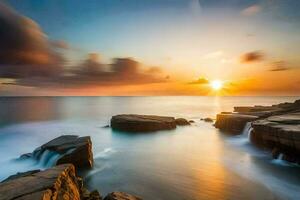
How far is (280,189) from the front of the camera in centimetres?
1222

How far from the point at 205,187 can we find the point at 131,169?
5608 mm

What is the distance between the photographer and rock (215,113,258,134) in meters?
29.2

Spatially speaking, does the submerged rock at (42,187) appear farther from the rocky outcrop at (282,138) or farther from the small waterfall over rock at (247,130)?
the small waterfall over rock at (247,130)

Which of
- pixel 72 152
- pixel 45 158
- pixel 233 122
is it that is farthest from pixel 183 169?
pixel 233 122

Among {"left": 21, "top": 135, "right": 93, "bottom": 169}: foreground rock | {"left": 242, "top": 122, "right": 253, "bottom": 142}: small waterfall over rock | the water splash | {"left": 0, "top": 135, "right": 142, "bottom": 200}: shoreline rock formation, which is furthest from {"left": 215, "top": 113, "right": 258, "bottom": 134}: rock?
{"left": 0, "top": 135, "right": 142, "bottom": 200}: shoreline rock formation

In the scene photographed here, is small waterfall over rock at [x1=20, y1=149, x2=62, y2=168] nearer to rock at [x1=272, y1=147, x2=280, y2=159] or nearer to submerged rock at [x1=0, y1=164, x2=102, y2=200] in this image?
submerged rock at [x1=0, y1=164, x2=102, y2=200]

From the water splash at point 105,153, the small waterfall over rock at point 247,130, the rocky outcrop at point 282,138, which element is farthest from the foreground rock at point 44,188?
the small waterfall over rock at point 247,130

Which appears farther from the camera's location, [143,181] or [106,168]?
[106,168]

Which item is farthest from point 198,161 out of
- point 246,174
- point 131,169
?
point 131,169

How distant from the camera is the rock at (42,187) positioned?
6.00 metres

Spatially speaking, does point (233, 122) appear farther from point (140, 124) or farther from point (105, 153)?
point (105, 153)

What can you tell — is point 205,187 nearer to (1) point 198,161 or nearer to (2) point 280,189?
(2) point 280,189

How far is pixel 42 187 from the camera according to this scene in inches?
255

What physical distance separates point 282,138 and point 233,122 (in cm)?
1512
